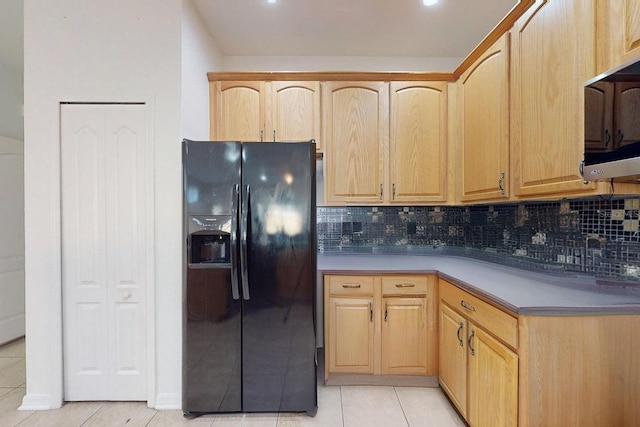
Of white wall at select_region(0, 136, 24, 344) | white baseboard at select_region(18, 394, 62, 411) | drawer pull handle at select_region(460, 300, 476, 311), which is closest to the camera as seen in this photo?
drawer pull handle at select_region(460, 300, 476, 311)

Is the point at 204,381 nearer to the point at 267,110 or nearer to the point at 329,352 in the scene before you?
the point at 329,352

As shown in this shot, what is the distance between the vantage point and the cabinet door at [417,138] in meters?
2.54

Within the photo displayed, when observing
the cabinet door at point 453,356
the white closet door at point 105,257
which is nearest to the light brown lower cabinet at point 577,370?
the cabinet door at point 453,356

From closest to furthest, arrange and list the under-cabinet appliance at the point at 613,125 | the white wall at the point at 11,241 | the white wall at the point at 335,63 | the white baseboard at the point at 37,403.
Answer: the under-cabinet appliance at the point at 613,125 < the white baseboard at the point at 37,403 < the white wall at the point at 335,63 < the white wall at the point at 11,241

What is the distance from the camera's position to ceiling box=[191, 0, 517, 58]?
2.22 metres

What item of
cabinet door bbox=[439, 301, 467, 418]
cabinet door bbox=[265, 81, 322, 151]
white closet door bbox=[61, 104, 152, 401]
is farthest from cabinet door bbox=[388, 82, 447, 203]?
white closet door bbox=[61, 104, 152, 401]

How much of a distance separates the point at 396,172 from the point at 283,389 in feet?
5.84

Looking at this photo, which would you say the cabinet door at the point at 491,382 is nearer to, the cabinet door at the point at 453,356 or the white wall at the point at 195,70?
the cabinet door at the point at 453,356

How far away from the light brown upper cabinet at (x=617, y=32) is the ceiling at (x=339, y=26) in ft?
4.01

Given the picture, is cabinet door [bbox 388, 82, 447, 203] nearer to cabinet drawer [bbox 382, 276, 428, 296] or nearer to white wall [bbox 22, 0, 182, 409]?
cabinet drawer [bbox 382, 276, 428, 296]

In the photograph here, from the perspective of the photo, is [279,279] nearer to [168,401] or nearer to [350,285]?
[350,285]

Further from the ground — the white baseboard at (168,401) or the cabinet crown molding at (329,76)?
the cabinet crown molding at (329,76)

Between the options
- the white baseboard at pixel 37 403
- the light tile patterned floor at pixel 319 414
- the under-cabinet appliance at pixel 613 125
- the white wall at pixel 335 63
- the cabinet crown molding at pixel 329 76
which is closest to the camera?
the under-cabinet appliance at pixel 613 125

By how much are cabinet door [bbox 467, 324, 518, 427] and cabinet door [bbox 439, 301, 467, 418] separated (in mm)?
79
